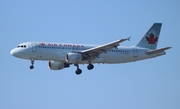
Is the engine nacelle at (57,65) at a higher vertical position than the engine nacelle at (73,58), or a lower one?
lower

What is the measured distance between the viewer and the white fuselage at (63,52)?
73.5 m

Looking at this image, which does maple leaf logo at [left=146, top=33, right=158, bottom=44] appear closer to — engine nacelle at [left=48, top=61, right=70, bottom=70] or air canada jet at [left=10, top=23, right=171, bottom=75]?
air canada jet at [left=10, top=23, right=171, bottom=75]

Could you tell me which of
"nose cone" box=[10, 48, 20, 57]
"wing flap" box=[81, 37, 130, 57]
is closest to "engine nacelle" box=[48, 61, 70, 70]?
"wing flap" box=[81, 37, 130, 57]

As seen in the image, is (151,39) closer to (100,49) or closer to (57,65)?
(100,49)

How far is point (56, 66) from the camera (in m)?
Result: 80.6

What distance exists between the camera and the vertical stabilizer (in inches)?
3314

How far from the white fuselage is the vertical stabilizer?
266 centimetres

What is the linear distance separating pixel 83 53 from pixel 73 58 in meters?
2.26

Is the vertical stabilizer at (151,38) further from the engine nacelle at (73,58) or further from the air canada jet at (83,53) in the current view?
the engine nacelle at (73,58)

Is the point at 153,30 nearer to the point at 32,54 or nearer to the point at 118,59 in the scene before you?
the point at 118,59

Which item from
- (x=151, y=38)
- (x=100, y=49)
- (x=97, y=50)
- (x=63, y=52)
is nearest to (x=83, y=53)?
(x=97, y=50)

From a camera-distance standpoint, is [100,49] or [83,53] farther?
[83,53]

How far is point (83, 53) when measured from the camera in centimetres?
7556

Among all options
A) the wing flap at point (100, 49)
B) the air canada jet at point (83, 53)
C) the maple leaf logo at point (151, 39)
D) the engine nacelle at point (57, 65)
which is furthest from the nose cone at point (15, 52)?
the maple leaf logo at point (151, 39)
